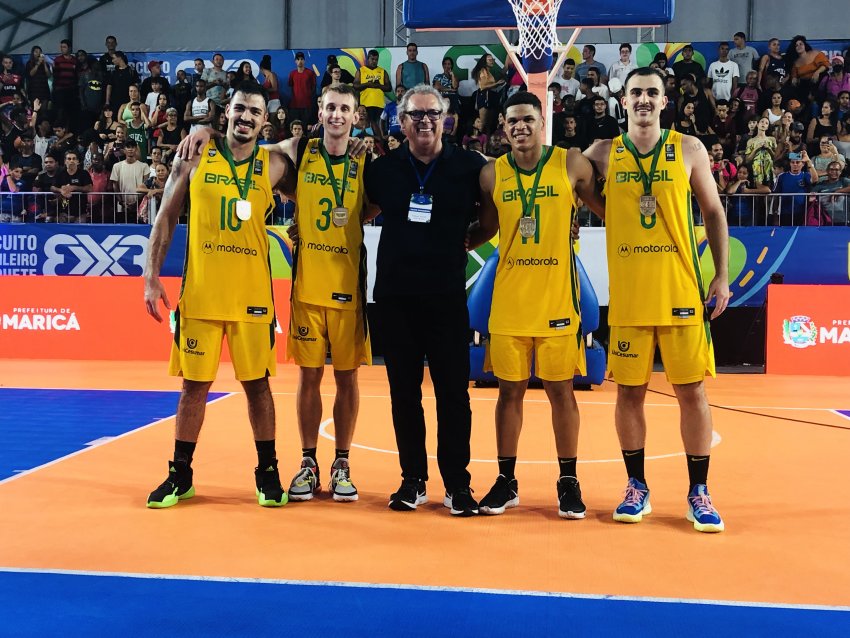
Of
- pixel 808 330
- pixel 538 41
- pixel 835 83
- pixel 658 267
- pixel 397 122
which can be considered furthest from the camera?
pixel 835 83

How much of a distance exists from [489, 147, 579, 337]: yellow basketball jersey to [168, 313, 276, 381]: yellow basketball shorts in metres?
1.30

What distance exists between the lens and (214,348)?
4777 mm

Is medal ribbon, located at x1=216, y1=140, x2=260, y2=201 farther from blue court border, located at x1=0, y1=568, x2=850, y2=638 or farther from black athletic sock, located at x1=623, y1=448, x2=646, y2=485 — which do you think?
black athletic sock, located at x1=623, y1=448, x2=646, y2=485

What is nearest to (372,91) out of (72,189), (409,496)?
(72,189)

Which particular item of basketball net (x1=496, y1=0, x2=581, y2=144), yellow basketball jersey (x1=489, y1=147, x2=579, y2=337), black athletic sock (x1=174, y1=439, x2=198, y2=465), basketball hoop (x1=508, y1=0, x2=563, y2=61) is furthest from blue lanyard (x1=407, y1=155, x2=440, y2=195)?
basketball hoop (x1=508, y1=0, x2=563, y2=61)

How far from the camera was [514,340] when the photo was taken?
4633 mm

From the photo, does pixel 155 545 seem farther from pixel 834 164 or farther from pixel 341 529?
pixel 834 164

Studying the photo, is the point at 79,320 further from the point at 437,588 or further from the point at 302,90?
the point at 437,588

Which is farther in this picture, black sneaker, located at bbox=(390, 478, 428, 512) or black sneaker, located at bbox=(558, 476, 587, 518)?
black sneaker, located at bbox=(390, 478, 428, 512)

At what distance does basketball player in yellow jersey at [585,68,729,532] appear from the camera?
176 inches

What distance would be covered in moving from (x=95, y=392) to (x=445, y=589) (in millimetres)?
6723

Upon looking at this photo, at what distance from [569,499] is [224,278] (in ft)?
6.99

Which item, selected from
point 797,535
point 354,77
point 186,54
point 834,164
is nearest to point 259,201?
point 797,535

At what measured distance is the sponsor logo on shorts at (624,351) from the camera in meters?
4.54
